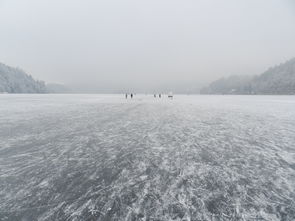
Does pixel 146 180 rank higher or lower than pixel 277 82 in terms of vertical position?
lower

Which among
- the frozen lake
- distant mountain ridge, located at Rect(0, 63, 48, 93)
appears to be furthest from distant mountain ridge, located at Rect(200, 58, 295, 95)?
distant mountain ridge, located at Rect(0, 63, 48, 93)

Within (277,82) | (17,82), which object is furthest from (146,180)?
(277,82)

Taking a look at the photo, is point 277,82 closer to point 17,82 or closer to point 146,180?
point 146,180

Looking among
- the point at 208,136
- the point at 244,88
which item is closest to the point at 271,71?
the point at 244,88

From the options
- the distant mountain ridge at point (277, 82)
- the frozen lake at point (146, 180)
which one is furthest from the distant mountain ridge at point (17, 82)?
the distant mountain ridge at point (277, 82)

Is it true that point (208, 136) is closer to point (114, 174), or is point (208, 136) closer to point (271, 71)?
point (114, 174)

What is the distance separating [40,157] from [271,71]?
797 feet

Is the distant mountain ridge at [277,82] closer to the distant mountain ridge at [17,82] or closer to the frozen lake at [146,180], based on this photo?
the frozen lake at [146,180]

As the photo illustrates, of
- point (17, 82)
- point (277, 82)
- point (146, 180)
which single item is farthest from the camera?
point (277, 82)

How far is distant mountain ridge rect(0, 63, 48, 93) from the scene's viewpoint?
358 ft

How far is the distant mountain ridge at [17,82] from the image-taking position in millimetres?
109000

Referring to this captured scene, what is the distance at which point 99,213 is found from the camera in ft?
8.41

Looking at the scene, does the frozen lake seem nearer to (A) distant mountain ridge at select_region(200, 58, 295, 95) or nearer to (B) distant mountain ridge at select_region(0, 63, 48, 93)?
(B) distant mountain ridge at select_region(0, 63, 48, 93)

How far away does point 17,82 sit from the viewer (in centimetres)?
11594
